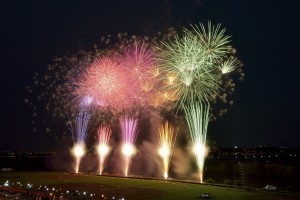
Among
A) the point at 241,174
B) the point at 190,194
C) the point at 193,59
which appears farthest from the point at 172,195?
the point at 241,174

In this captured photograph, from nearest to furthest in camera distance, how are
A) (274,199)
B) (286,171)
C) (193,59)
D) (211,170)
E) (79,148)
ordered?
(274,199)
(193,59)
(79,148)
(286,171)
(211,170)

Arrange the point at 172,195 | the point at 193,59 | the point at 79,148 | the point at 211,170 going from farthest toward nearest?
the point at 211,170 → the point at 79,148 → the point at 193,59 → the point at 172,195

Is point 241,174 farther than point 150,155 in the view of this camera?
Yes

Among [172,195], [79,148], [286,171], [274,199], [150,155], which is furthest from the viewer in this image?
[286,171]

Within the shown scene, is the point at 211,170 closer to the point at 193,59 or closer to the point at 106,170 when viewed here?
the point at 106,170

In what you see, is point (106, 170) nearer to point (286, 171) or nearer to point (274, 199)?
point (274, 199)

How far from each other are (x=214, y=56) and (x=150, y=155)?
103ft

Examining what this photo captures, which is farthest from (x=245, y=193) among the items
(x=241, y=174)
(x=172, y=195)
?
(x=241, y=174)

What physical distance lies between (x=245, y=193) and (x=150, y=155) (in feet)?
95.8

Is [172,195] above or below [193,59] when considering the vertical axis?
below

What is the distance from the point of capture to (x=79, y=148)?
54.6m

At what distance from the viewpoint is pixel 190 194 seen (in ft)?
95.6

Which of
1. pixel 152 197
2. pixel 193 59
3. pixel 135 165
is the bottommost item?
pixel 152 197

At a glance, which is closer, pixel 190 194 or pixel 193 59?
pixel 190 194
